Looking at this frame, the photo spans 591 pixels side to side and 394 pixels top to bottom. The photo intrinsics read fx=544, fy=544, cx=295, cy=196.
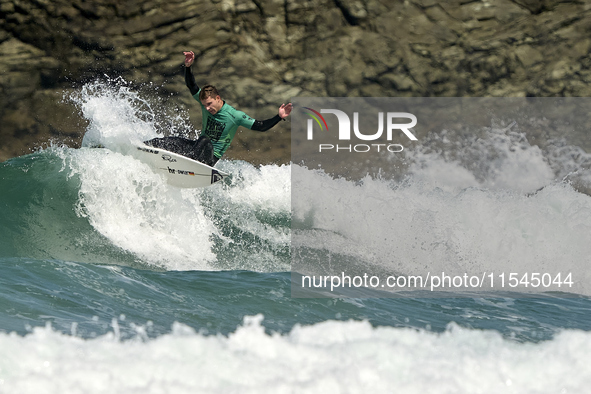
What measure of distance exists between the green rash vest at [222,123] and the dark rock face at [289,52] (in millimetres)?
4155

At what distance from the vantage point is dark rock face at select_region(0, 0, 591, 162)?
1009cm

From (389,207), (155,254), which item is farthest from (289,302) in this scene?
(389,207)

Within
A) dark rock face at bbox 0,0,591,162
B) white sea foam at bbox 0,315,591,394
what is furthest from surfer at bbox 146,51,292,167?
dark rock face at bbox 0,0,591,162

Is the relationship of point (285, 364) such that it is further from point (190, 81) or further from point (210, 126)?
point (190, 81)

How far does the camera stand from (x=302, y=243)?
23.6 feet

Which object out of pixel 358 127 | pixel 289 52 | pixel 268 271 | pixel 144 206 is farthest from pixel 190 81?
pixel 358 127

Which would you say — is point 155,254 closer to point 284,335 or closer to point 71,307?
point 71,307

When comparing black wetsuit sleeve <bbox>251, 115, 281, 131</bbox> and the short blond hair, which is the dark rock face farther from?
black wetsuit sleeve <bbox>251, 115, 281, 131</bbox>

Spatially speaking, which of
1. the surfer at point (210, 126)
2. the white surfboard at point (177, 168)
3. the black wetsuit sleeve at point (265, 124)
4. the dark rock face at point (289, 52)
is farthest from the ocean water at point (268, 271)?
the black wetsuit sleeve at point (265, 124)

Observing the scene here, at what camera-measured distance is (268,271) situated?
584 cm

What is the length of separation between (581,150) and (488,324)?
820cm

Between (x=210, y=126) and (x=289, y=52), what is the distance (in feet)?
15.7

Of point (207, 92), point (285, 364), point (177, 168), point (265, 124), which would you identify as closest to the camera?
point (285, 364)

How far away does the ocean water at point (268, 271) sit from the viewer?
296cm
